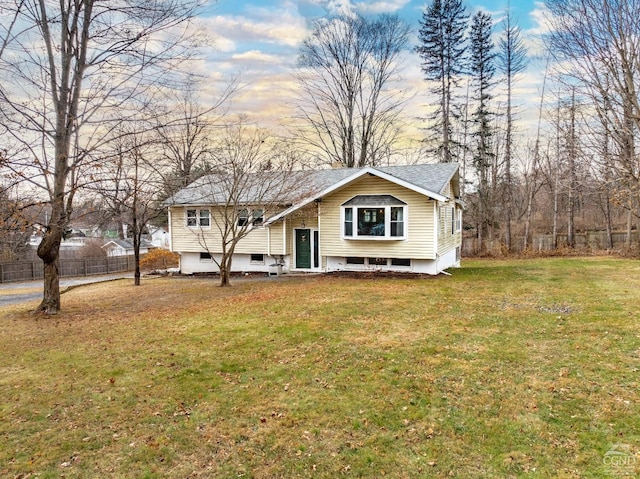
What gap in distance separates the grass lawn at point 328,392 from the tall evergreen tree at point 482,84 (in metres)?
20.1

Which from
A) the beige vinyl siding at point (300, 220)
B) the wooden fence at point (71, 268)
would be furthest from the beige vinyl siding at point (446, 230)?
the wooden fence at point (71, 268)

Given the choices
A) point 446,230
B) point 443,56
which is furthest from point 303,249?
point 443,56

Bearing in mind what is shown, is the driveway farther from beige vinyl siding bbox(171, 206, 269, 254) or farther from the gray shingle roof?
the gray shingle roof

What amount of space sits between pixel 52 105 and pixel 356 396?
381 inches

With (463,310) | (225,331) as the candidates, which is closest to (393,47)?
(463,310)

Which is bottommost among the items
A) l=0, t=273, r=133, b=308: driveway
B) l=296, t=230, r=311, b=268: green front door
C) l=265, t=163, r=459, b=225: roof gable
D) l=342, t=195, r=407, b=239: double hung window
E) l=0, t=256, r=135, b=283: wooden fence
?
l=0, t=273, r=133, b=308: driveway

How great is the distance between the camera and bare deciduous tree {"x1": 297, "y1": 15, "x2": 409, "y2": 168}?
28438 millimetres

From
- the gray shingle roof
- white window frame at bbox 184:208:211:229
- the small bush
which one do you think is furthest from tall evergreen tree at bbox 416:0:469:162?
the small bush

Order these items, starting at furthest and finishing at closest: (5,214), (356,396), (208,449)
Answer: (5,214)
(356,396)
(208,449)

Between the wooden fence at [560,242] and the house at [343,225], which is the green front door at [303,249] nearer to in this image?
the house at [343,225]

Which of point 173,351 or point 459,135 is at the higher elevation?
point 459,135

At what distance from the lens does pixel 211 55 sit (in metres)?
8.98

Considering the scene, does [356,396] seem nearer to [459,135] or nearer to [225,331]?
[225,331]

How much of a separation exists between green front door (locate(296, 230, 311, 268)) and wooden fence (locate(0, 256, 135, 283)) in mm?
17999
